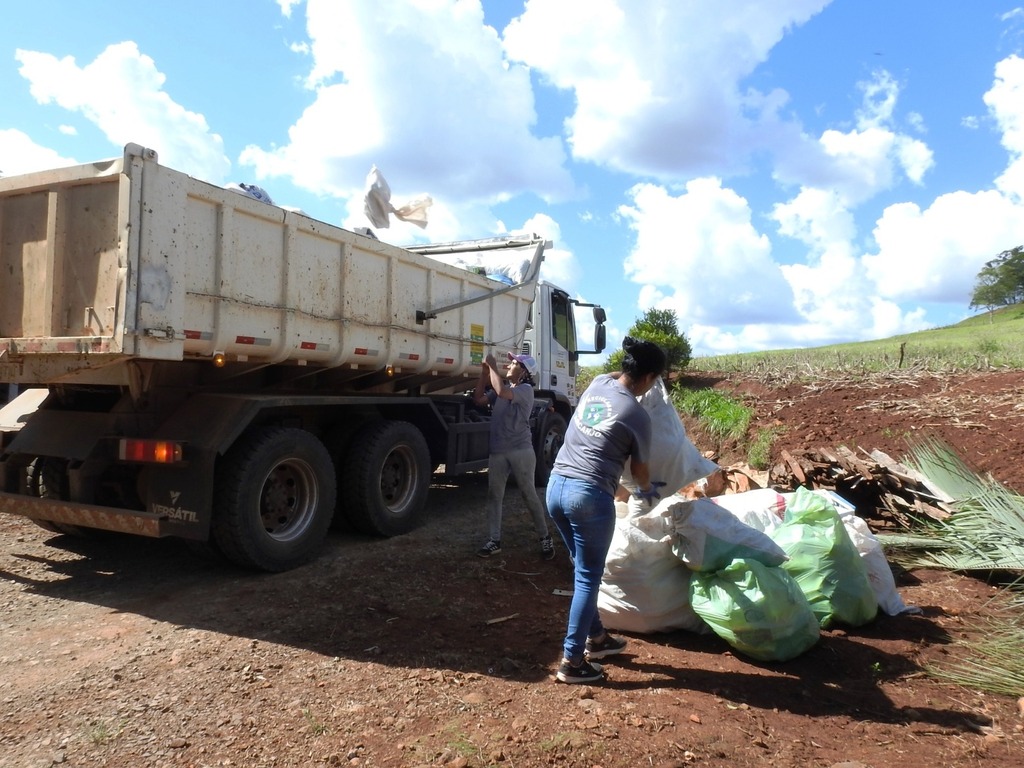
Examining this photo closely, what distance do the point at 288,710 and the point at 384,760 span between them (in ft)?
2.13

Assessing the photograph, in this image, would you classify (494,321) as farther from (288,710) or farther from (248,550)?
(288,710)

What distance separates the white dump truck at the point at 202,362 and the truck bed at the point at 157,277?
1 cm

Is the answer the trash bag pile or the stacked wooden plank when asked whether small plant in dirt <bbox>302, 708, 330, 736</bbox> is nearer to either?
the trash bag pile

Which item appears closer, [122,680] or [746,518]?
[122,680]

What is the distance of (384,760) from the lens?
9.45 ft

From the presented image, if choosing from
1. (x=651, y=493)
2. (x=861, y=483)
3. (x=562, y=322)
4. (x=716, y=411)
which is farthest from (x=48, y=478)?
(x=716, y=411)

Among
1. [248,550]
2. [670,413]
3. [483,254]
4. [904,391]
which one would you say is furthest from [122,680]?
[904,391]

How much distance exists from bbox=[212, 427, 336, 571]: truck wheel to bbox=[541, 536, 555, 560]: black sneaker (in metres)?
1.72

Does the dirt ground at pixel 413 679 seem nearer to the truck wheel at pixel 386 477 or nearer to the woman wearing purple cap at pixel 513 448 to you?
the woman wearing purple cap at pixel 513 448

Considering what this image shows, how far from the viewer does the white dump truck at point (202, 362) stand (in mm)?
4473

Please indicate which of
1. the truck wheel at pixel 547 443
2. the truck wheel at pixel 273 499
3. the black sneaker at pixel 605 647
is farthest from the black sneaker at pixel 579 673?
the truck wheel at pixel 547 443

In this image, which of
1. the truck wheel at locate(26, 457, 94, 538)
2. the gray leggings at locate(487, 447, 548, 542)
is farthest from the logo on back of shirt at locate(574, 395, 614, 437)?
the truck wheel at locate(26, 457, 94, 538)

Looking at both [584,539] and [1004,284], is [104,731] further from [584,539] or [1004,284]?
[1004,284]

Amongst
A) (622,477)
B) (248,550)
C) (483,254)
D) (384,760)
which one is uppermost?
(483,254)
